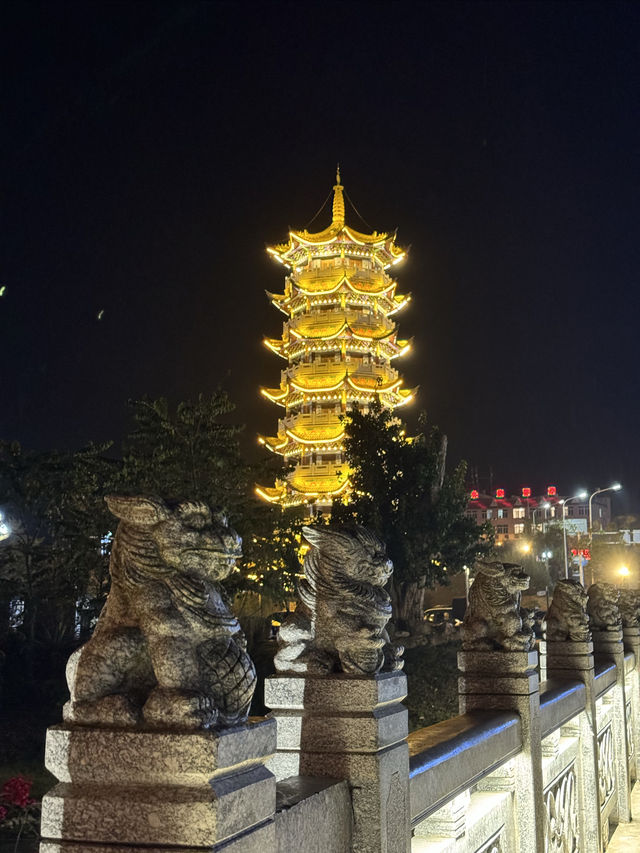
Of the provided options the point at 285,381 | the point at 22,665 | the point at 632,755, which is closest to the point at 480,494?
the point at 285,381

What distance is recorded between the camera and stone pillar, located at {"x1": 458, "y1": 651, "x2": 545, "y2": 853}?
212 inches

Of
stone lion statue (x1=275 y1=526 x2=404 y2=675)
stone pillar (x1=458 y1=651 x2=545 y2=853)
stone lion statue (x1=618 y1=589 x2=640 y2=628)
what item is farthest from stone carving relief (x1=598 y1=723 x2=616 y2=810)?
stone lion statue (x1=275 y1=526 x2=404 y2=675)

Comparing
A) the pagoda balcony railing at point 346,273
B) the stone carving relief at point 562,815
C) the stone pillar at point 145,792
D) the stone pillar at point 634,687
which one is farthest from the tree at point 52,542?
the pagoda balcony railing at point 346,273

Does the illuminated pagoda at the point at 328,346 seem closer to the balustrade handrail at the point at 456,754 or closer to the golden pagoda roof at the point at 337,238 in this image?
the golden pagoda roof at the point at 337,238

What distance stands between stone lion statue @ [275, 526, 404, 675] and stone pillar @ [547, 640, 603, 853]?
4.51 m

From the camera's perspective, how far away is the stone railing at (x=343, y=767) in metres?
2.19

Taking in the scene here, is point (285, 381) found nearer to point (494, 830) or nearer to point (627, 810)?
point (627, 810)

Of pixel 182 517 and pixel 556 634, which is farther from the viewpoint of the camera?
pixel 556 634

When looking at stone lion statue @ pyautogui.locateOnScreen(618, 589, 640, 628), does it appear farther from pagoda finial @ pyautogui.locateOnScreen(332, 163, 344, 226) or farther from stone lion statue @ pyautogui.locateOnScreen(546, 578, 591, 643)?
pagoda finial @ pyautogui.locateOnScreen(332, 163, 344, 226)

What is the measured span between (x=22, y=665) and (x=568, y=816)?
1559 cm

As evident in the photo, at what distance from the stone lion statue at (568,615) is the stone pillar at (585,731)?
0.27 feet

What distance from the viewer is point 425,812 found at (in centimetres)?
381

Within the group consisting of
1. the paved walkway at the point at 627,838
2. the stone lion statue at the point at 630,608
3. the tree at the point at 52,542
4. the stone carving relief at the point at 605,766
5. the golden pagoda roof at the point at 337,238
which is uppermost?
the golden pagoda roof at the point at 337,238

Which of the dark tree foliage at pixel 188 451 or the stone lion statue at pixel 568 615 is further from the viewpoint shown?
the dark tree foliage at pixel 188 451
